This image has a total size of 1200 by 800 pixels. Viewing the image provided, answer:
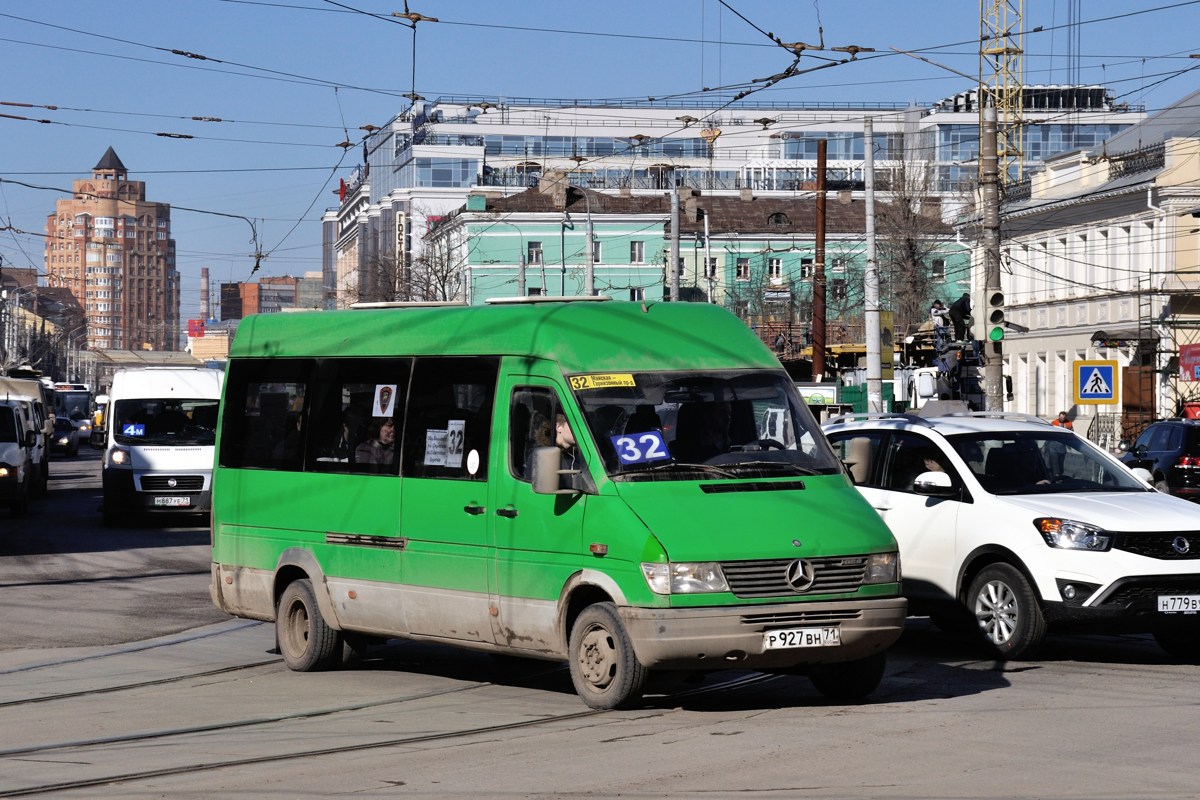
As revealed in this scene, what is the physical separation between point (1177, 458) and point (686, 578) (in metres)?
21.8

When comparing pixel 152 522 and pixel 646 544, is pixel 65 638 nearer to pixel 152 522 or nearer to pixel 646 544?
pixel 646 544

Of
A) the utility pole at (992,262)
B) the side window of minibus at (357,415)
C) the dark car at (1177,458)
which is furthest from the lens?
the dark car at (1177,458)

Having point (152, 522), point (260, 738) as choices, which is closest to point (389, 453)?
point (260, 738)

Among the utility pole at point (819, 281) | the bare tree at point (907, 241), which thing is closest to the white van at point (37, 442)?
the utility pole at point (819, 281)

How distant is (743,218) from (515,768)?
95.4 meters

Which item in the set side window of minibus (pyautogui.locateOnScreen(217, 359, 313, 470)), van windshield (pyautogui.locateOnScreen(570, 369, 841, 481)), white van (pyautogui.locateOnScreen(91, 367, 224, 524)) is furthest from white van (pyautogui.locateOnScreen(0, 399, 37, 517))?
van windshield (pyautogui.locateOnScreen(570, 369, 841, 481))

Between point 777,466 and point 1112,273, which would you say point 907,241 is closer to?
point 1112,273

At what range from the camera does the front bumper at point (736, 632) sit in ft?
32.3

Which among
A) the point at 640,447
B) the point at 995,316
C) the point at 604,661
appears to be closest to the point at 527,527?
the point at 640,447

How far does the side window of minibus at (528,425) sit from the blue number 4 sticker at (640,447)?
52cm

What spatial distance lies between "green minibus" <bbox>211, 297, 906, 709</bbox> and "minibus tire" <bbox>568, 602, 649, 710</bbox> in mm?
15

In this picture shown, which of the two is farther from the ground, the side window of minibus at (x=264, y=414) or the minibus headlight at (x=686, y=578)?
the side window of minibus at (x=264, y=414)

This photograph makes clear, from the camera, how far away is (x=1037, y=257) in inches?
2518

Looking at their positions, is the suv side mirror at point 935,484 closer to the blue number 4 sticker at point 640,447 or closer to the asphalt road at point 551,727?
the asphalt road at point 551,727
